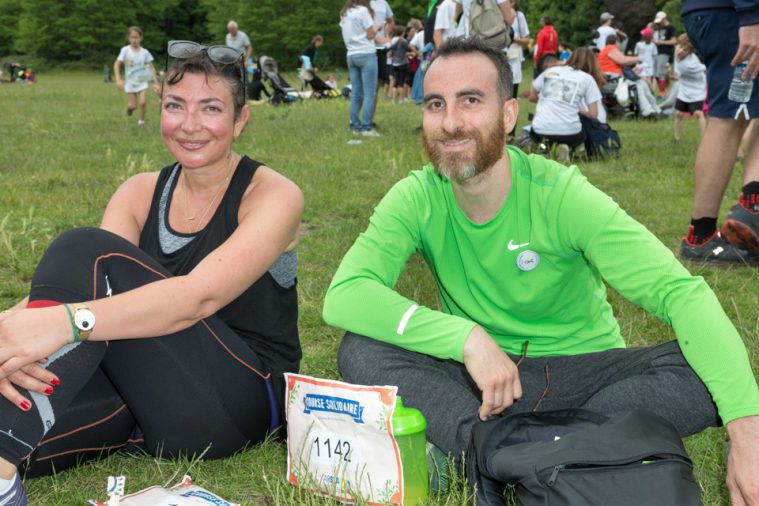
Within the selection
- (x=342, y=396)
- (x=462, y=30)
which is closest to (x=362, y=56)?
(x=462, y=30)

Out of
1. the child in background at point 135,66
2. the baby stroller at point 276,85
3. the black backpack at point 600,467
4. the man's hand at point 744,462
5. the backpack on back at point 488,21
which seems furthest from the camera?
the baby stroller at point 276,85

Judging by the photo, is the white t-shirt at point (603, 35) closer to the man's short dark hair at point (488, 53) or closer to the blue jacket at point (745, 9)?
the blue jacket at point (745, 9)

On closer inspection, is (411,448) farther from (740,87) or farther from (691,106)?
(691,106)

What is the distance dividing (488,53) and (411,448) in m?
1.39

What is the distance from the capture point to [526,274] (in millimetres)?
2877

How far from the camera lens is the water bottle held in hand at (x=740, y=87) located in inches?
197

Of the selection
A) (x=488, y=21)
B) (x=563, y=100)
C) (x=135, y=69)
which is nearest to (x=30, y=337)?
(x=488, y=21)

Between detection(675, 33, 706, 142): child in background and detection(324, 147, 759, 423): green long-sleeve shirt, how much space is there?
8.74m

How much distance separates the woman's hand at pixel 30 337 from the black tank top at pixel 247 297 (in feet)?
2.03

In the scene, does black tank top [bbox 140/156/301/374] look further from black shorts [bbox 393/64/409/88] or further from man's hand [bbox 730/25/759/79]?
black shorts [bbox 393/64/409/88]

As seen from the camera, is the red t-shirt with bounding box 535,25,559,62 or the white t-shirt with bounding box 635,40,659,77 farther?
the white t-shirt with bounding box 635,40,659,77

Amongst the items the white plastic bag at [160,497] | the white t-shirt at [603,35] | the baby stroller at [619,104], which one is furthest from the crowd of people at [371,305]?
the white t-shirt at [603,35]

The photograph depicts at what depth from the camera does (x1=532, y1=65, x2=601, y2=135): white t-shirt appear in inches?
365

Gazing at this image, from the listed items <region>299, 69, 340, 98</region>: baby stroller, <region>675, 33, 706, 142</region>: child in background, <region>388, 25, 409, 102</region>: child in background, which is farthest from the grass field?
<region>299, 69, 340, 98</region>: baby stroller
